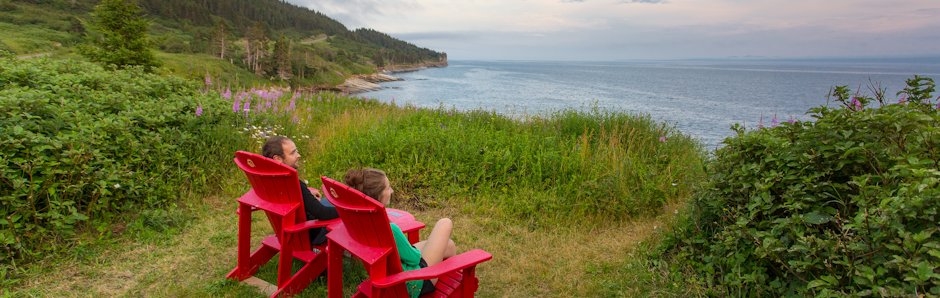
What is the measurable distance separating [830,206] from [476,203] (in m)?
3.50

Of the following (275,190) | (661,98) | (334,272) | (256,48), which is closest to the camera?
(334,272)

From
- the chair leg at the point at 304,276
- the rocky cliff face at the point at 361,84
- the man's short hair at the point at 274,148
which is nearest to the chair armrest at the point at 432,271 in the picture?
the chair leg at the point at 304,276

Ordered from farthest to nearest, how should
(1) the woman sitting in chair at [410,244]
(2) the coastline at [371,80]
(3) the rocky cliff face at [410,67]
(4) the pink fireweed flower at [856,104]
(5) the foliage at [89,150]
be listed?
(3) the rocky cliff face at [410,67], (2) the coastline at [371,80], (5) the foliage at [89,150], (4) the pink fireweed flower at [856,104], (1) the woman sitting in chair at [410,244]

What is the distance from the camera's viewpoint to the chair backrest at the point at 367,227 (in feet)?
8.64

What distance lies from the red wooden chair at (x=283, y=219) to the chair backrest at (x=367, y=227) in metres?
0.57

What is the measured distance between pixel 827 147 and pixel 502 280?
7.77 ft

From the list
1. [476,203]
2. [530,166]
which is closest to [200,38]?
[530,166]

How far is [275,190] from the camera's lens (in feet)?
11.4

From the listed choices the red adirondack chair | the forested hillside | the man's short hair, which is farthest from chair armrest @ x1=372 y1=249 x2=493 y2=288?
the forested hillside

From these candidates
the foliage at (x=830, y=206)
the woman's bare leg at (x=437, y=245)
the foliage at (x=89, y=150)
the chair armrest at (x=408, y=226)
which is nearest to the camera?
the foliage at (x=830, y=206)

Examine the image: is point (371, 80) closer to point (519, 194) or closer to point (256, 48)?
point (256, 48)

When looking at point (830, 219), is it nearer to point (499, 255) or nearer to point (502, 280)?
point (502, 280)

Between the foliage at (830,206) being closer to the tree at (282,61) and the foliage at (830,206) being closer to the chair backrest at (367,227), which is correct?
the chair backrest at (367,227)

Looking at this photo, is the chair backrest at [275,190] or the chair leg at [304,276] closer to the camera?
the chair backrest at [275,190]
